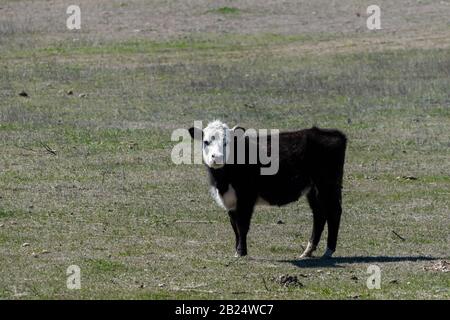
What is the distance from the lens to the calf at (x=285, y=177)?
16.0 m

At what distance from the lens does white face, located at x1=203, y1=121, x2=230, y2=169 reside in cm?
1565

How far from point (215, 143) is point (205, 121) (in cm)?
1223

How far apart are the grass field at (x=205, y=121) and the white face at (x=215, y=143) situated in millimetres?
1229

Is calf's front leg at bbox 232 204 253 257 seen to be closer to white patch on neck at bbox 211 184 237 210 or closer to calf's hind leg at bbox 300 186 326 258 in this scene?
white patch on neck at bbox 211 184 237 210

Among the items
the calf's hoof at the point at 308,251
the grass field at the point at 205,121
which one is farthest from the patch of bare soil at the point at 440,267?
the calf's hoof at the point at 308,251

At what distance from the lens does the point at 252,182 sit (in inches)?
635

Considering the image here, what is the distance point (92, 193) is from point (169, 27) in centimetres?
2313

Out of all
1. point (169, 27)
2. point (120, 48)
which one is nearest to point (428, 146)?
point (120, 48)

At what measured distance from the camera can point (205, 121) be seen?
28.1 metres

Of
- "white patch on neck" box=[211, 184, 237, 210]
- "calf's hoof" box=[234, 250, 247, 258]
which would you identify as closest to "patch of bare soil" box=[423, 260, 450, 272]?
"calf's hoof" box=[234, 250, 247, 258]

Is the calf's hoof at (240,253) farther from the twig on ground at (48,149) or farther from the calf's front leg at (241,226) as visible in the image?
the twig on ground at (48,149)

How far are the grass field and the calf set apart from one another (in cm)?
51

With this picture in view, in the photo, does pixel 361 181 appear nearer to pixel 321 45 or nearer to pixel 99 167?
pixel 99 167

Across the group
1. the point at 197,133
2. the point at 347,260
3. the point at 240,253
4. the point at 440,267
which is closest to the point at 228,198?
the point at 240,253
